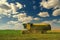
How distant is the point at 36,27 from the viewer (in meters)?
3.97

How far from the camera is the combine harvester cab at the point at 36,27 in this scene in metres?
3.91

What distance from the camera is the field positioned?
3.84m

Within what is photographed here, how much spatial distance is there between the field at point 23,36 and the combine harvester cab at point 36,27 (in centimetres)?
8

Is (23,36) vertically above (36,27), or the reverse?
(36,27)

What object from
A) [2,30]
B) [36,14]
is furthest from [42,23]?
[2,30]

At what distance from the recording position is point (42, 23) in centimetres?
391

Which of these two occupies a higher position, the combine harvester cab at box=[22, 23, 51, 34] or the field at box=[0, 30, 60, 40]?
the combine harvester cab at box=[22, 23, 51, 34]

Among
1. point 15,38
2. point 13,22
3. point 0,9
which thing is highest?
point 0,9

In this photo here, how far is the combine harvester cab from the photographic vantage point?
391cm

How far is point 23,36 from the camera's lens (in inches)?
152

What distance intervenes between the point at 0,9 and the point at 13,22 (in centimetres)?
32

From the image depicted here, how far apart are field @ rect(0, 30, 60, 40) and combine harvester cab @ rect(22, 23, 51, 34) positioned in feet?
0.25

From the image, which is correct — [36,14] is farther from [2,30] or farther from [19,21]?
[2,30]

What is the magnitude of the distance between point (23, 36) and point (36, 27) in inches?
11.5
